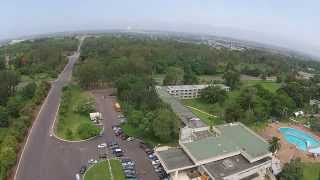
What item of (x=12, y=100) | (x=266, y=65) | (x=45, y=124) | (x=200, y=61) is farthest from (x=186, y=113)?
(x=266, y=65)

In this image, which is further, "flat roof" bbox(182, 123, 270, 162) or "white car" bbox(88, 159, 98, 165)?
"white car" bbox(88, 159, 98, 165)

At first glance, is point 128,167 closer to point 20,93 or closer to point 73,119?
point 73,119

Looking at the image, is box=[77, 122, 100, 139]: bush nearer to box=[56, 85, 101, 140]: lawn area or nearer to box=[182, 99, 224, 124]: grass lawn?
box=[56, 85, 101, 140]: lawn area

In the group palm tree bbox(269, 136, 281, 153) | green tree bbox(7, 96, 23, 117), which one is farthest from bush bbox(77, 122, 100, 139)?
palm tree bbox(269, 136, 281, 153)

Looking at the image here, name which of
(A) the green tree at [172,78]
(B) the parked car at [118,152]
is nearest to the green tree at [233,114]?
(B) the parked car at [118,152]

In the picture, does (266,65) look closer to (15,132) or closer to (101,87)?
(101,87)

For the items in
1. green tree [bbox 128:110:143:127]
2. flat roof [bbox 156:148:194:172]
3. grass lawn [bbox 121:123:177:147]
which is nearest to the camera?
flat roof [bbox 156:148:194:172]

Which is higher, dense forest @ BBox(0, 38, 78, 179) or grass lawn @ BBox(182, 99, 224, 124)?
dense forest @ BBox(0, 38, 78, 179)
